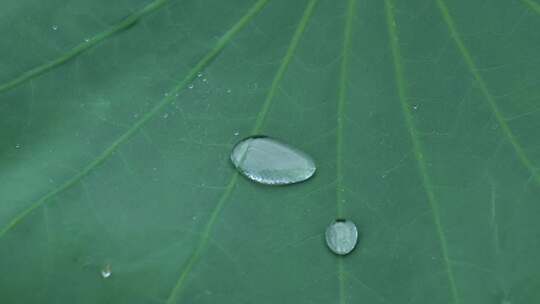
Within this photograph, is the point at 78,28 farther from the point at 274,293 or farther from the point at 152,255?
the point at 274,293

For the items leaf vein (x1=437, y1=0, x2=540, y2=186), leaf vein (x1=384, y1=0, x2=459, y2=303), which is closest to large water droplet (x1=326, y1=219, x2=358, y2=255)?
leaf vein (x1=384, y1=0, x2=459, y2=303)

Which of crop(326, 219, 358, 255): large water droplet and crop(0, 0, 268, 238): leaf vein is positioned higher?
crop(0, 0, 268, 238): leaf vein

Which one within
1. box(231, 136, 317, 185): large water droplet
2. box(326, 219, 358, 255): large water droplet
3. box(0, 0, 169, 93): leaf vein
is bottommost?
box(326, 219, 358, 255): large water droplet

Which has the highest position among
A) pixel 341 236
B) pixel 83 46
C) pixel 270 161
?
pixel 83 46

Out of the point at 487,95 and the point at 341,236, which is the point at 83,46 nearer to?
the point at 341,236

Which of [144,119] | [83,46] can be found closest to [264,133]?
[144,119]

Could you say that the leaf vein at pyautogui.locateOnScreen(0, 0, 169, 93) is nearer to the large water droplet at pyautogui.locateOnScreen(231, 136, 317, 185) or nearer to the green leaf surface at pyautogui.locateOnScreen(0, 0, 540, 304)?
the green leaf surface at pyautogui.locateOnScreen(0, 0, 540, 304)
